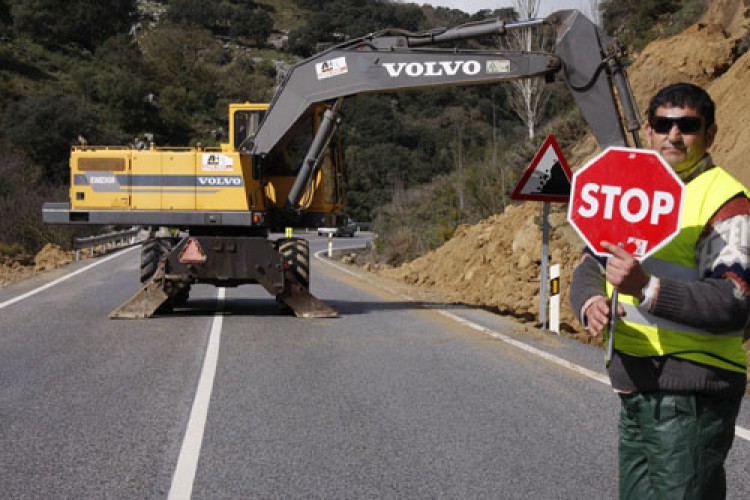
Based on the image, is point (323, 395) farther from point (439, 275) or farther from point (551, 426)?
point (439, 275)

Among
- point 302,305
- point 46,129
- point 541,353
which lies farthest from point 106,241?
point 541,353

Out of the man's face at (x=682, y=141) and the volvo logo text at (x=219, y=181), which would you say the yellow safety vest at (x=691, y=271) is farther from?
the volvo logo text at (x=219, y=181)

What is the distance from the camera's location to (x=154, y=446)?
23.6 feet

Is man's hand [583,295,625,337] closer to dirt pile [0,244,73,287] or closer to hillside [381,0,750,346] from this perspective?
→ hillside [381,0,750,346]

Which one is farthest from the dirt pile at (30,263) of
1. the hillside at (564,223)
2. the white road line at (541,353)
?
the white road line at (541,353)

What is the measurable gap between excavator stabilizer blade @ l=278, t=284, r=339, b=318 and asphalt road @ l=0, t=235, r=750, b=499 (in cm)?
87

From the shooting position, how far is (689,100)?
12.0 feet

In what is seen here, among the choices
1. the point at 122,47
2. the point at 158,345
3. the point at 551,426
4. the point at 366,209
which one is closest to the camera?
the point at 551,426

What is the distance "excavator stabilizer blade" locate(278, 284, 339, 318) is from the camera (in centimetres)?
1594

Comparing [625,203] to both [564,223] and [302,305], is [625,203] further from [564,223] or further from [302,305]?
[564,223]

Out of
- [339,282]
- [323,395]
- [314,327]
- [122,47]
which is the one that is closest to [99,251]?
[339,282]

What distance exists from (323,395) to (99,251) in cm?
3050

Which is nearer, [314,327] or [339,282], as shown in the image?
[314,327]

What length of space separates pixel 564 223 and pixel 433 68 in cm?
711
